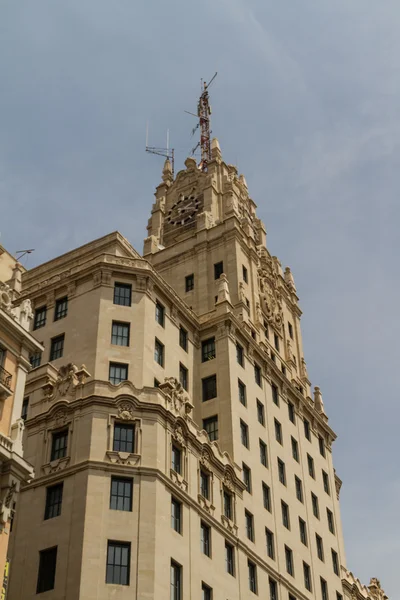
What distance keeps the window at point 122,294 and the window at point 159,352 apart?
12.4ft

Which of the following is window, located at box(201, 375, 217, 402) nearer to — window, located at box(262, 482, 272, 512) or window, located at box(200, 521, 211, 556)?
window, located at box(262, 482, 272, 512)

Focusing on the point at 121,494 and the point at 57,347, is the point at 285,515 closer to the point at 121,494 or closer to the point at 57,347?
the point at 121,494

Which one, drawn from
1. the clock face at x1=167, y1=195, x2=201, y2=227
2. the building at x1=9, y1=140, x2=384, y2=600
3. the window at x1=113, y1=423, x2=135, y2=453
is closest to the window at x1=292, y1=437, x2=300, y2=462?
the building at x1=9, y1=140, x2=384, y2=600

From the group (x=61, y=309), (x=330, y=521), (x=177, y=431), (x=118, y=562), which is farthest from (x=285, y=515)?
(x=61, y=309)

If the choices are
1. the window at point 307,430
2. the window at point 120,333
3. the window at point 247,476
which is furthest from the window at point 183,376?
the window at point 307,430

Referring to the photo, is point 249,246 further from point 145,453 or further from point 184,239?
point 145,453

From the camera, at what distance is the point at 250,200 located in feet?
339

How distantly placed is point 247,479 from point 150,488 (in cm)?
1470

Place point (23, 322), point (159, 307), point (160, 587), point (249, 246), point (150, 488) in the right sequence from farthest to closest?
point (249, 246)
point (159, 307)
point (150, 488)
point (160, 587)
point (23, 322)

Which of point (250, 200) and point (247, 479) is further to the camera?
point (250, 200)

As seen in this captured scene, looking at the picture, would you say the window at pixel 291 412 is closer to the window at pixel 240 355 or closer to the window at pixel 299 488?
the window at pixel 299 488

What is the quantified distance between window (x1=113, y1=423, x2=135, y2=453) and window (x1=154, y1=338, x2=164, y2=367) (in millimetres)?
9452

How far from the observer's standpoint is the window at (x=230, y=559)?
62625 millimetres

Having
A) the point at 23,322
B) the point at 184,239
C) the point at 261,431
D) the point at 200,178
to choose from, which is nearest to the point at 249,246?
the point at 184,239
